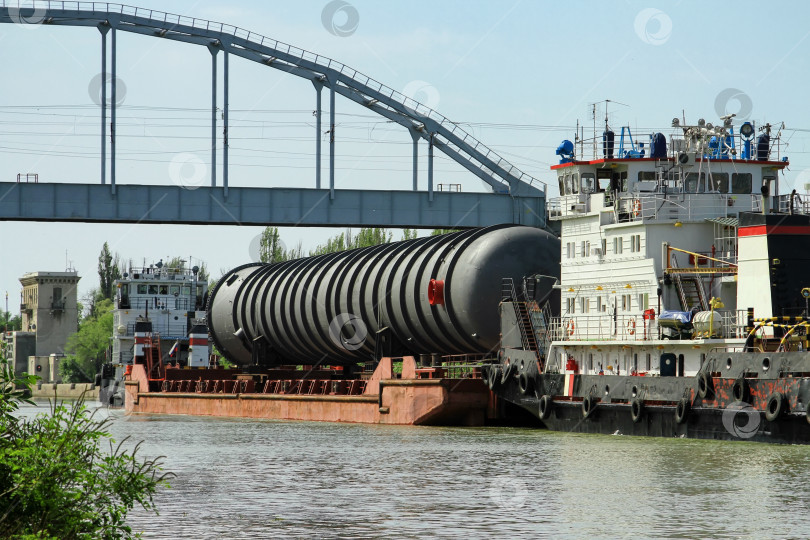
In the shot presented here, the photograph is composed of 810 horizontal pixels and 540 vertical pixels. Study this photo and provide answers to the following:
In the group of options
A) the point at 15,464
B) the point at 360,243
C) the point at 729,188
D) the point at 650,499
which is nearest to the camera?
the point at 15,464

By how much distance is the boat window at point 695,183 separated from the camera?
1286 inches

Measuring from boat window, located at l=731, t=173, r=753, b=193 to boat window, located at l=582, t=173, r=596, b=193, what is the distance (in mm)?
3832

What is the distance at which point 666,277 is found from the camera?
100ft

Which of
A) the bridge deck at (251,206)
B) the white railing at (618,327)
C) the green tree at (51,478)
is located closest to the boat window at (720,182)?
the white railing at (618,327)

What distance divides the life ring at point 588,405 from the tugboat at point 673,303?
4 centimetres

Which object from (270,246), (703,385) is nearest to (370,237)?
(270,246)

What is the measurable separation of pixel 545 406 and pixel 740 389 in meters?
7.63

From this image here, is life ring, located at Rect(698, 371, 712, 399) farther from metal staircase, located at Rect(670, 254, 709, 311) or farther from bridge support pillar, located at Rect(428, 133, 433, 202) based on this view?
bridge support pillar, located at Rect(428, 133, 433, 202)

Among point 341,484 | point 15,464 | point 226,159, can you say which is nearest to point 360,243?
point 226,159

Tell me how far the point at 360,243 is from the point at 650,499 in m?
70.0

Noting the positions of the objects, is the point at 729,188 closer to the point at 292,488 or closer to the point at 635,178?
the point at 635,178

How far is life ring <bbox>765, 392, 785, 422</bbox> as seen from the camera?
24859mm

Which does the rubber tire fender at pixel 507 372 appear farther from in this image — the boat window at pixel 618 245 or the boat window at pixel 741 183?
the boat window at pixel 741 183

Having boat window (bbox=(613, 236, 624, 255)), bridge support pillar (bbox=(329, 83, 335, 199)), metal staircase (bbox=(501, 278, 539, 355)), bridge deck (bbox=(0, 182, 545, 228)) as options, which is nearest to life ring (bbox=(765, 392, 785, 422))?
boat window (bbox=(613, 236, 624, 255))
